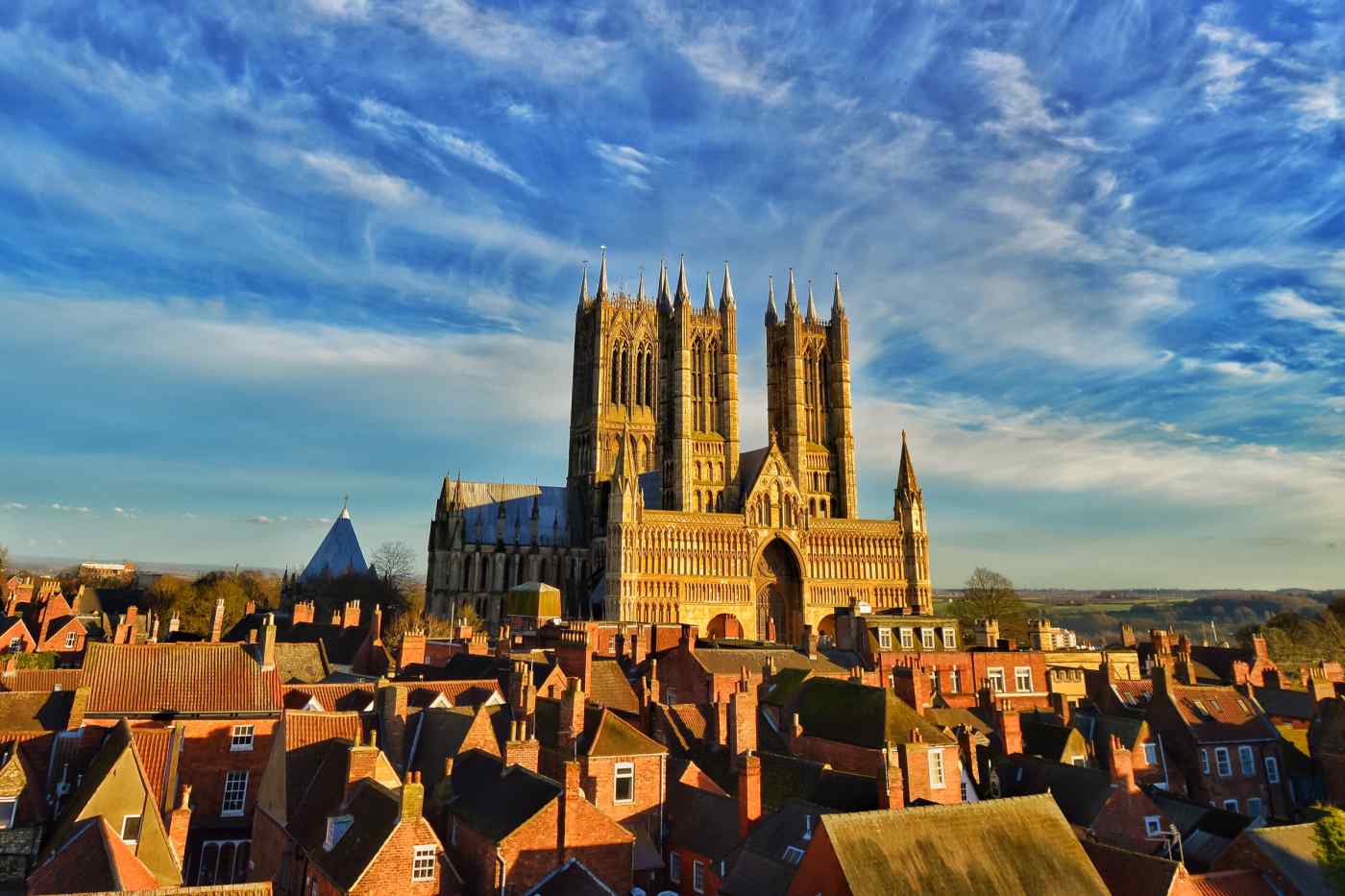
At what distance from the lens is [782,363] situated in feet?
381

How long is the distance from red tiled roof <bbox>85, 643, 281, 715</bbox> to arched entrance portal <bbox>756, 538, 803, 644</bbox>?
68405mm

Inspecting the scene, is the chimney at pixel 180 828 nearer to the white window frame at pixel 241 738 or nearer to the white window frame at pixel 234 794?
the white window frame at pixel 234 794

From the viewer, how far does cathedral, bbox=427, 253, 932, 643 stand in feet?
314

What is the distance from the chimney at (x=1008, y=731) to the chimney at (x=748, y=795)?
39.2 ft

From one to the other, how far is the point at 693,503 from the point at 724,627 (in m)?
14.3

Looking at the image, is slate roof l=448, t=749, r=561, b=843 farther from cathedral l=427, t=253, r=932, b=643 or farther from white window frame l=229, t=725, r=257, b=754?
cathedral l=427, t=253, r=932, b=643

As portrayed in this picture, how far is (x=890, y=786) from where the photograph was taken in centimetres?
2464

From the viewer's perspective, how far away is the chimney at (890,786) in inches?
969

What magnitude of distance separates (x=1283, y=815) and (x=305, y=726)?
39526 millimetres

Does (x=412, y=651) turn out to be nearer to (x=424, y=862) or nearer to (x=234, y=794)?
(x=234, y=794)

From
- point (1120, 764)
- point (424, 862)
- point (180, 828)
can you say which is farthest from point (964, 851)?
point (180, 828)

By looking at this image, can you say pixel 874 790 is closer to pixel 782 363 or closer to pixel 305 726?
pixel 305 726

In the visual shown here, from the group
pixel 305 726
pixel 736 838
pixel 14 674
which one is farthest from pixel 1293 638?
pixel 14 674

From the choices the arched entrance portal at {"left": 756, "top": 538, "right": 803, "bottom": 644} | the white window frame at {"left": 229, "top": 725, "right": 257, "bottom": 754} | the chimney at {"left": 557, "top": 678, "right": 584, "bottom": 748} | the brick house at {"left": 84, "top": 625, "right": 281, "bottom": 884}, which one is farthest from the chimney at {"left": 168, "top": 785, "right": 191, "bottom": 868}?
the arched entrance portal at {"left": 756, "top": 538, "right": 803, "bottom": 644}
